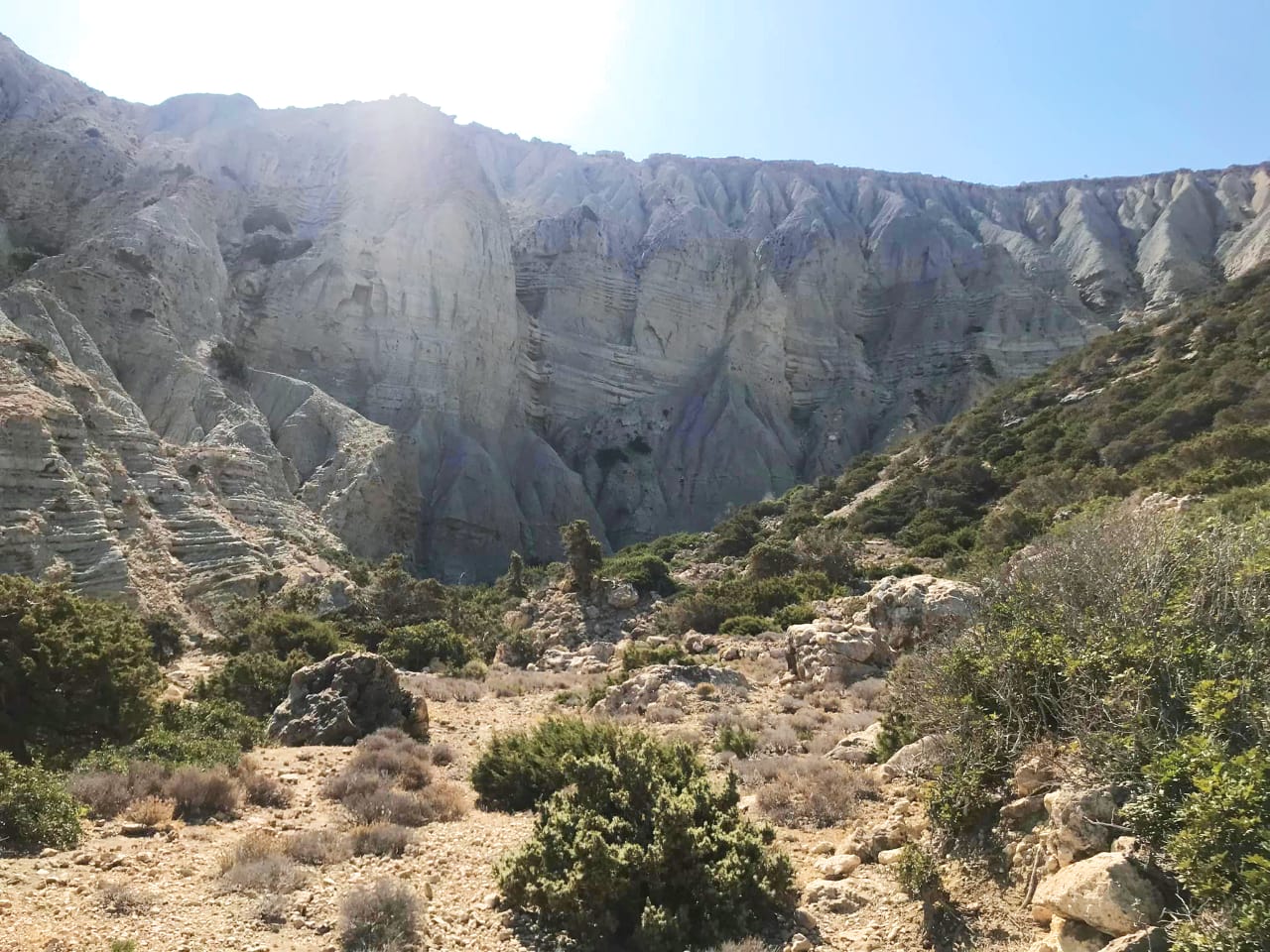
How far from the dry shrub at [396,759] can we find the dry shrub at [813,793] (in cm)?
361

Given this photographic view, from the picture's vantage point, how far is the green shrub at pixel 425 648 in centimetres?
1828

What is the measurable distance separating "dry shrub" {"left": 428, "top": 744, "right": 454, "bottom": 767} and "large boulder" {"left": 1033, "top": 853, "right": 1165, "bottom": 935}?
6967 millimetres

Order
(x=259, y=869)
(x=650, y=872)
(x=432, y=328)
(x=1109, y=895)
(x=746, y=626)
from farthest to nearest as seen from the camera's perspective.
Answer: (x=432, y=328) < (x=746, y=626) < (x=259, y=869) < (x=650, y=872) < (x=1109, y=895)

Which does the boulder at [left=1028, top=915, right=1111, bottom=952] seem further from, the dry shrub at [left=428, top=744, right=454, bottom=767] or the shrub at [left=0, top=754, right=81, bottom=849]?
the dry shrub at [left=428, top=744, right=454, bottom=767]

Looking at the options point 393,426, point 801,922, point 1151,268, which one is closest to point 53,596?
point 801,922

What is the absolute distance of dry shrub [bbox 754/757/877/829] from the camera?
20.4 feet

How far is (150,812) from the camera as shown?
614 cm

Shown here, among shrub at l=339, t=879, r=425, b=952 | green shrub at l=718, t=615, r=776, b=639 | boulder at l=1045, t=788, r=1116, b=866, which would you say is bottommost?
shrub at l=339, t=879, r=425, b=952

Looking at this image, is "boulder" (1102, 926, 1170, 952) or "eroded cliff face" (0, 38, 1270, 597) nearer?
"boulder" (1102, 926, 1170, 952)

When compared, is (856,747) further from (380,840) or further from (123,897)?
(123,897)

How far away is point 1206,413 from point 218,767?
1051 inches

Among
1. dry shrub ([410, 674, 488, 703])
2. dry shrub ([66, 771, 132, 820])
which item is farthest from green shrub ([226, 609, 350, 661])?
dry shrub ([66, 771, 132, 820])

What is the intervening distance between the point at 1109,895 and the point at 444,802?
537 cm

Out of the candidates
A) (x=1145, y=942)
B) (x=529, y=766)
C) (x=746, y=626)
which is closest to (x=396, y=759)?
(x=529, y=766)
